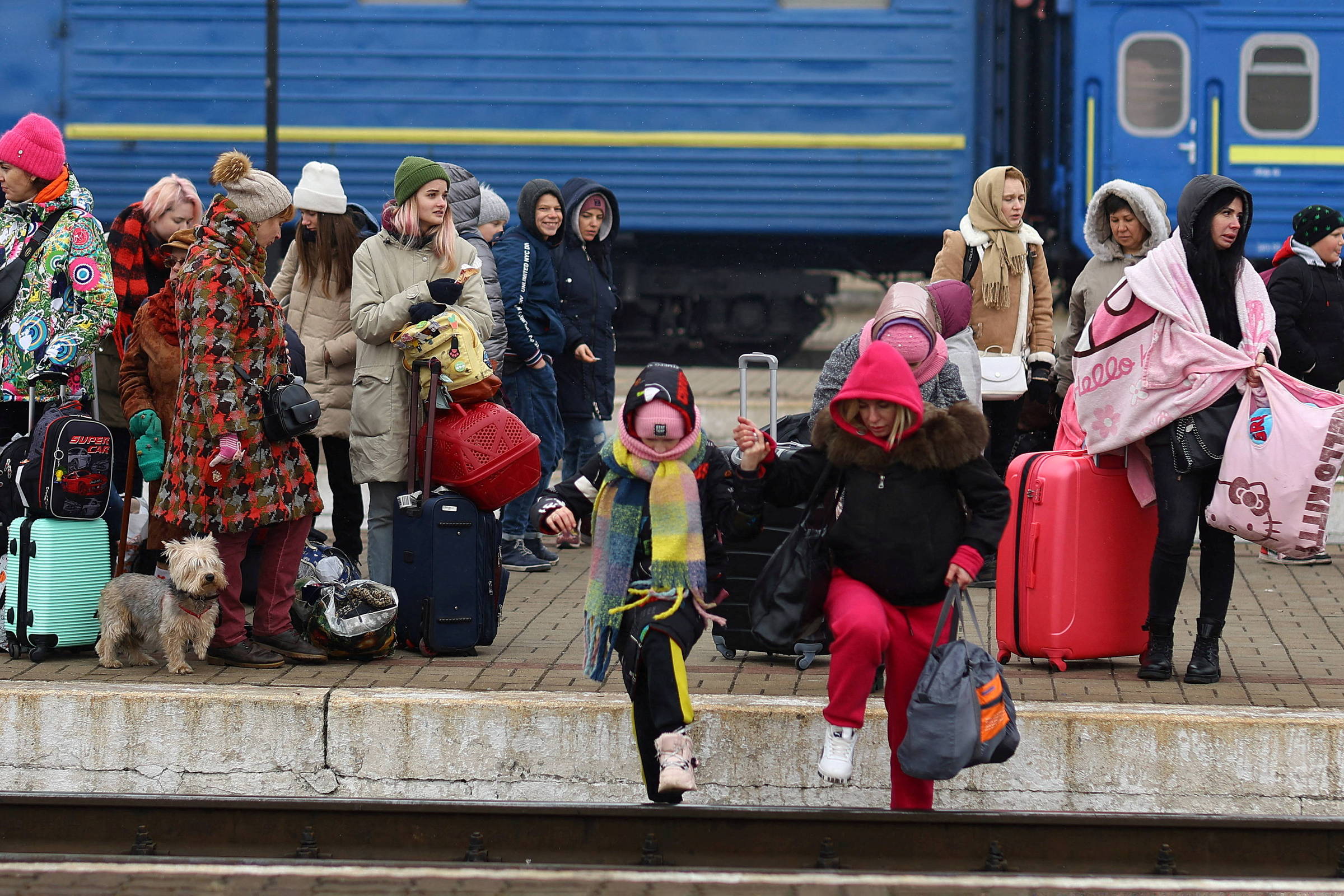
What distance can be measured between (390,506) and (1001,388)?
8.68ft

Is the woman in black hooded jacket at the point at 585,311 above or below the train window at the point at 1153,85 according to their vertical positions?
below

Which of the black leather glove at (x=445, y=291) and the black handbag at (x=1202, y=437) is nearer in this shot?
the black handbag at (x=1202, y=437)

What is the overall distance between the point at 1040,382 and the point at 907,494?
126 inches

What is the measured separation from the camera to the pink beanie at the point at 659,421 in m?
4.34

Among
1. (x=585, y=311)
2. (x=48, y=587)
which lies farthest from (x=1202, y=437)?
(x=48, y=587)

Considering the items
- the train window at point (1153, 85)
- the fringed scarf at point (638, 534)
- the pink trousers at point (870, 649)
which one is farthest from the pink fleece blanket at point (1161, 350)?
the train window at point (1153, 85)

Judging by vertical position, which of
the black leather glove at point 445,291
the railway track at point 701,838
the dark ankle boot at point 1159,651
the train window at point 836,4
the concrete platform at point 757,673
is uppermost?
the train window at point 836,4

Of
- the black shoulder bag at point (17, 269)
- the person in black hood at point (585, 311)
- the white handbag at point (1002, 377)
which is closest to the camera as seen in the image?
the black shoulder bag at point (17, 269)

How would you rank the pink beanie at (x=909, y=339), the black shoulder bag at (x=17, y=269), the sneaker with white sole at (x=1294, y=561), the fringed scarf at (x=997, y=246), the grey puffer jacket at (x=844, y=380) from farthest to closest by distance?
the sneaker with white sole at (x=1294, y=561)
the fringed scarf at (x=997, y=246)
the black shoulder bag at (x=17, y=269)
the grey puffer jacket at (x=844, y=380)
the pink beanie at (x=909, y=339)

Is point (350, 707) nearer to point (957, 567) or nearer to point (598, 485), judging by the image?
point (598, 485)

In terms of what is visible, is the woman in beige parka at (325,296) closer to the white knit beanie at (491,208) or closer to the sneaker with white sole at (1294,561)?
the white knit beanie at (491,208)

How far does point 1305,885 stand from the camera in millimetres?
4133

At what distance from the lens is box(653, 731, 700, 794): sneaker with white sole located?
4.29m

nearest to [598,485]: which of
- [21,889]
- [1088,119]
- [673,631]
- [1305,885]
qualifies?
[673,631]
